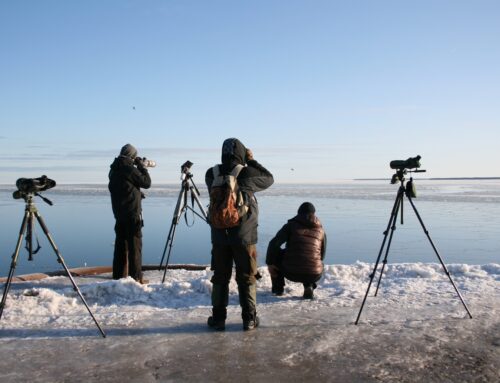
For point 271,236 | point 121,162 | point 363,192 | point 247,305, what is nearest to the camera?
point 247,305

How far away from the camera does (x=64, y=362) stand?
366 cm

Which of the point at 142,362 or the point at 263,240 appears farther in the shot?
the point at 263,240

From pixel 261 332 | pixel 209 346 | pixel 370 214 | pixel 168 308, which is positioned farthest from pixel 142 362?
pixel 370 214

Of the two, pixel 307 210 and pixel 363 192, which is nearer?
pixel 307 210

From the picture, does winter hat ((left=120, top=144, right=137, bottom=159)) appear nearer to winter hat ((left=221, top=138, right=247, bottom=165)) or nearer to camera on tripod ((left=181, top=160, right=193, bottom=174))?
camera on tripod ((left=181, top=160, right=193, bottom=174))

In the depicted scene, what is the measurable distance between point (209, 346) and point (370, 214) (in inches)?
608

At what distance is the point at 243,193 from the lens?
4.35m

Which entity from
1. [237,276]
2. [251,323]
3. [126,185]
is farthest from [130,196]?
[251,323]

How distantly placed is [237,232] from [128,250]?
2880 millimetres

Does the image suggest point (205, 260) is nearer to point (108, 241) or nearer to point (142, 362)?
point (108, 241)

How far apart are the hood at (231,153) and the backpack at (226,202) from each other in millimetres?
72

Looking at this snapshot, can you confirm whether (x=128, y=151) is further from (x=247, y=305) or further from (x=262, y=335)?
(x=262, y=335)

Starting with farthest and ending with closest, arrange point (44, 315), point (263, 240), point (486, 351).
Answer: point (263, 240) → point (44, 315) → point (486, 351)

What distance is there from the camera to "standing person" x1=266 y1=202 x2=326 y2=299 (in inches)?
214
